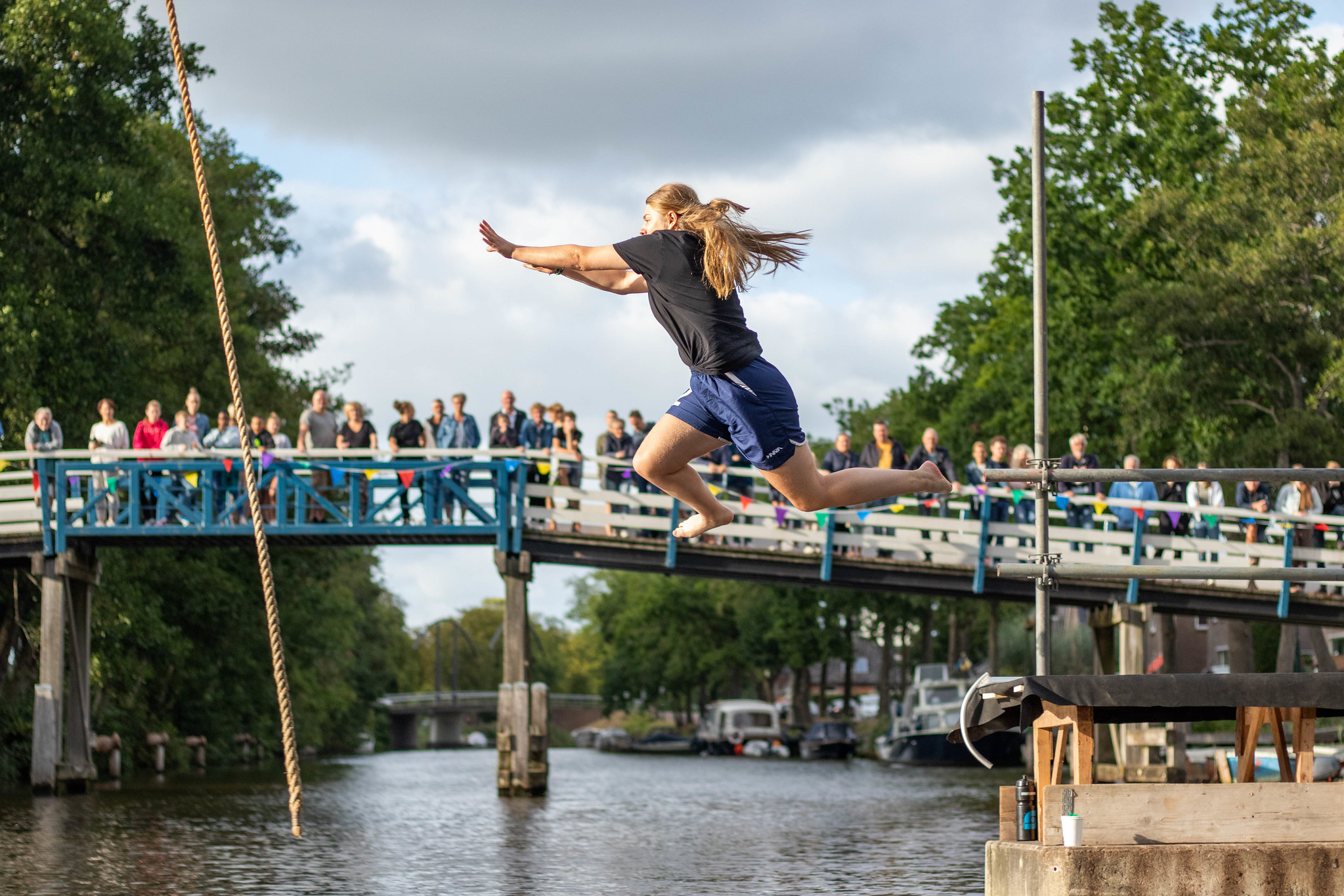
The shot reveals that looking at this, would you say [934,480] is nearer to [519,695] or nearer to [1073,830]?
[1073,830]

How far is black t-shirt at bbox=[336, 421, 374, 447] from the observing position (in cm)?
2320

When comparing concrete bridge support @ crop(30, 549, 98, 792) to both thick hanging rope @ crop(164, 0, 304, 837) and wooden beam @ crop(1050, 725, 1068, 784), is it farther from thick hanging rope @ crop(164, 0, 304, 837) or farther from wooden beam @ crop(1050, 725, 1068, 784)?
wooden beam @ crop(1050, 725, 1068, 784)

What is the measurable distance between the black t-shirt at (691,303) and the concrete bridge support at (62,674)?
20904 mm

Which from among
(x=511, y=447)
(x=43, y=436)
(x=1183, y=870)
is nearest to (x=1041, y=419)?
(x=1183, y=870)

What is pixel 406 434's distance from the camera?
23500mm

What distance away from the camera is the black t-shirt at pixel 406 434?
77.0 ft

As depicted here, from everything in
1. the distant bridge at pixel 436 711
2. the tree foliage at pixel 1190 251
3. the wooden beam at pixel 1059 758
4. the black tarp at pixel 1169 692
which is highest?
the tree foliage at pixel 1190 251

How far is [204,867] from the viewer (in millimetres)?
14672

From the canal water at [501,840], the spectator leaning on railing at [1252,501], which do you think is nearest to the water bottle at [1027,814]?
the canal water at [501,840]

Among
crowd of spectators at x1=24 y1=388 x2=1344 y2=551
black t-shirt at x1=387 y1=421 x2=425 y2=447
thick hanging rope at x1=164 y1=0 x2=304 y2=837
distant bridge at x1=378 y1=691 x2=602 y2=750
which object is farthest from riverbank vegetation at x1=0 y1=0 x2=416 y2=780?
distant bridge at x1=378 y1=691 x2=602 y2=750

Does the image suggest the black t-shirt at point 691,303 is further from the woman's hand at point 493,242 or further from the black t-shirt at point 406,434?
the black t-shirt at point 406,434

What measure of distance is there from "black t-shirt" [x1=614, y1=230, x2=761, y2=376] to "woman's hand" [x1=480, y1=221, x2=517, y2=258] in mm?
459

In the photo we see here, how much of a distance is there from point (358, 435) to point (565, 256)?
17242mm

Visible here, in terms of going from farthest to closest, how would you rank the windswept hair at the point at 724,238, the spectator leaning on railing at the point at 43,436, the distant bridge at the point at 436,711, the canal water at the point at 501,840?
the distant bridge at the point at 436,711 < the spectator leaning on railing at the point at 43,436 < the canal water at the point at 501,840 < the windswept hair at the point at 724,238
